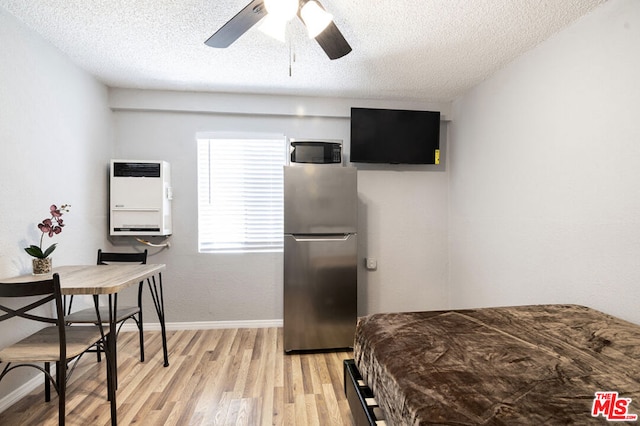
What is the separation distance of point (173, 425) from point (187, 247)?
1.73 m

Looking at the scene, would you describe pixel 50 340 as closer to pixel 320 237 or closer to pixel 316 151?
pixel 320 237

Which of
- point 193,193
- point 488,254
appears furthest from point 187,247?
point 488,254

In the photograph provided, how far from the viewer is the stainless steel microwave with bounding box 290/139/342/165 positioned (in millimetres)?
2777

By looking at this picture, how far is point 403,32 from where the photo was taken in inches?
76.4

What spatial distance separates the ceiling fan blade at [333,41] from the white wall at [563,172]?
59.2 inches

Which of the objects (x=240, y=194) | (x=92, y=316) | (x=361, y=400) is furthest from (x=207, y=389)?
(x=240, y=194)

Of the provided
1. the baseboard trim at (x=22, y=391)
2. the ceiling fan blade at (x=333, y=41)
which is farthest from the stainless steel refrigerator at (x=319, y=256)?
the baseboard trim at (x=22, y=391)

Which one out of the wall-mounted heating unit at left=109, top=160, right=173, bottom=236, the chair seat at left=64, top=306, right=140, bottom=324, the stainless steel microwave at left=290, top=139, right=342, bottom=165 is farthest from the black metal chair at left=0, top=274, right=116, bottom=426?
the stainless steel microwave at left=290, top=139, right=342, bottom=165

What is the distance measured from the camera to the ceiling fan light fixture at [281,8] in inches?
52.7

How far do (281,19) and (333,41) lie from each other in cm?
35

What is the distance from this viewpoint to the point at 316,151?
279 centimetres

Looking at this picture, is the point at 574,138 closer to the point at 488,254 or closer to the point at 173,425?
the point at 488,254

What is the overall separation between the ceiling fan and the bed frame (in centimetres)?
185

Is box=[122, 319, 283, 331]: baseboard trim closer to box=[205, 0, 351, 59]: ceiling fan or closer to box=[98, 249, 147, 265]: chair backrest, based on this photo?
box=[98, 249, 147, 265]: chair backrest
